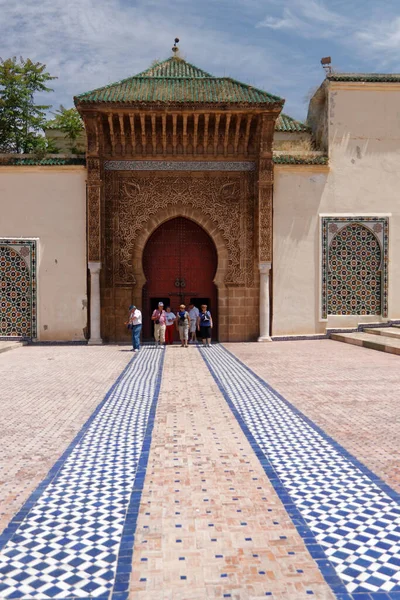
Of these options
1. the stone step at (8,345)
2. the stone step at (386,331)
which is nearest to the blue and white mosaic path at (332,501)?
the stone step at (386,331)

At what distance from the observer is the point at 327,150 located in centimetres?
826

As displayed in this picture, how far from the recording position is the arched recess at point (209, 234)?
26.7ft

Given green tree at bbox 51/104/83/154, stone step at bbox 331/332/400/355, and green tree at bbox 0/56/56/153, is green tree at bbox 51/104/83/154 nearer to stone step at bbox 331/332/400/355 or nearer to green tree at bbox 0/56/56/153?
green tree at bbox 0/56/56/153

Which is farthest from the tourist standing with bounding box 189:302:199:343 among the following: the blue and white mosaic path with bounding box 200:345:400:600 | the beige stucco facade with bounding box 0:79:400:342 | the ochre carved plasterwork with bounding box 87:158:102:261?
the blue and white mosaic path with bounding box 200:345:400:600

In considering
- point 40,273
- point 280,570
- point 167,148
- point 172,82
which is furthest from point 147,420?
point 172,82

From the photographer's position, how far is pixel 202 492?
2.03 meters

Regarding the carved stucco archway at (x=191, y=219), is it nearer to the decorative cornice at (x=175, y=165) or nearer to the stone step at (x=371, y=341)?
the decorative cornice at (x=175, y=165)

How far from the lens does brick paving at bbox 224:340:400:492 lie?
260 centimetres

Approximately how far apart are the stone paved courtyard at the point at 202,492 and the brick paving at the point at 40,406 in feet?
0.05

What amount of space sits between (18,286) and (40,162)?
1.83 metres

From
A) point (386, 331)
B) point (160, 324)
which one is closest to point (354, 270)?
point (386, 331)

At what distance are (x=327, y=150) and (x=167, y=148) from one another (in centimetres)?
240

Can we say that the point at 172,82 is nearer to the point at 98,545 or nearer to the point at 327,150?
the point at 327,150

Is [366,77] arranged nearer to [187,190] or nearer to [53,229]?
[187,190]
